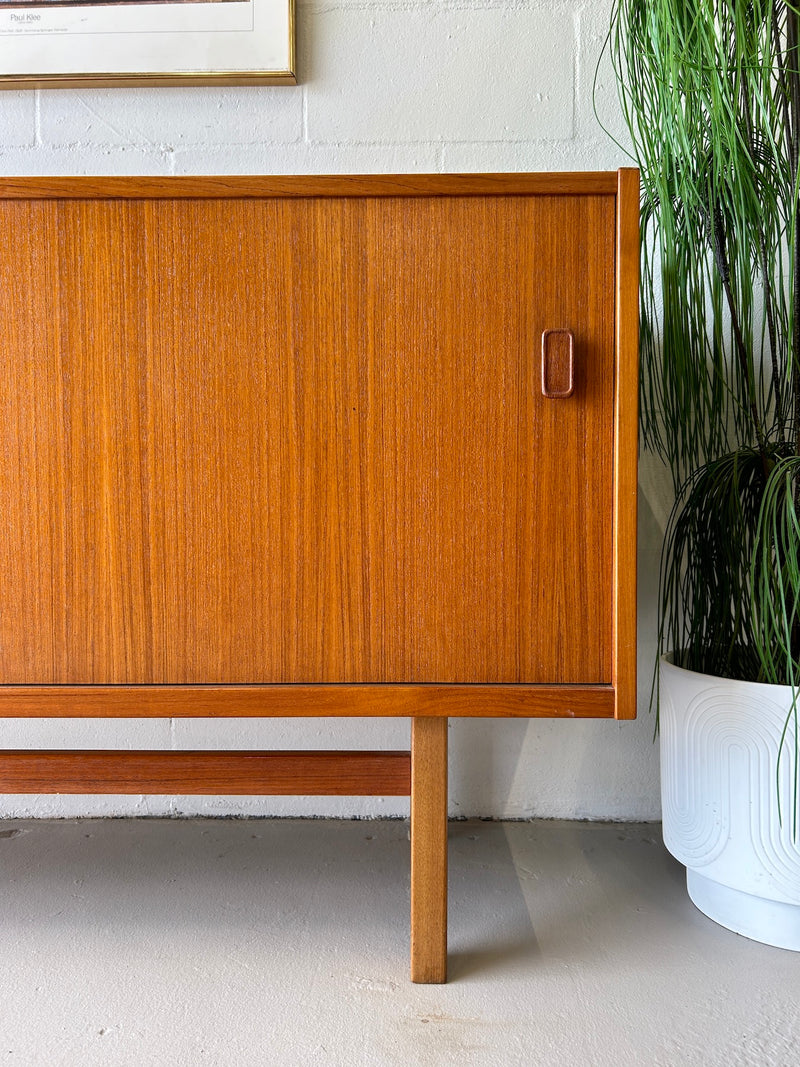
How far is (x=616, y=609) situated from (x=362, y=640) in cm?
25

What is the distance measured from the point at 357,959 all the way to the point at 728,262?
90 centimetres

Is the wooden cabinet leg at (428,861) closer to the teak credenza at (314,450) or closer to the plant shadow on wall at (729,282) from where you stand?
the teak credenza at (314,450)

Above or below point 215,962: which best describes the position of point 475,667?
above

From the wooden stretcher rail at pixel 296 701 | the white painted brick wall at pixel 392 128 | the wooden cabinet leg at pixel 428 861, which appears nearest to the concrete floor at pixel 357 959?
the wooden cabinet leg at pixel 428 861

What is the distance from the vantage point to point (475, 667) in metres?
0.80

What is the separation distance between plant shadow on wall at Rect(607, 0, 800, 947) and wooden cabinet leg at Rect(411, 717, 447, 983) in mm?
329

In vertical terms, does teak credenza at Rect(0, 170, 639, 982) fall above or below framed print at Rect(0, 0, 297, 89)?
below

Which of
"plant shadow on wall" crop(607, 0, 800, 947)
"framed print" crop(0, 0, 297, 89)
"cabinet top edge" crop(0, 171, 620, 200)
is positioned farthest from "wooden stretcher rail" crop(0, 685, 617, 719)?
"framed print" crop(0, 0, 297, 89)

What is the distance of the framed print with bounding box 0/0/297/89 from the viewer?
1.22m

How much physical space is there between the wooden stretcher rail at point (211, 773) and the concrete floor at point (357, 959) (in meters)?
0.18

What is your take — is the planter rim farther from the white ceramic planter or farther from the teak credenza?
the teak credenza

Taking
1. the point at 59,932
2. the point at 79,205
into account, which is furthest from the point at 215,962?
the point at 79,205

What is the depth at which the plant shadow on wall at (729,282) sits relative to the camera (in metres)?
0.86

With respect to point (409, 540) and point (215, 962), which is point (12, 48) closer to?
point (409, 540)
